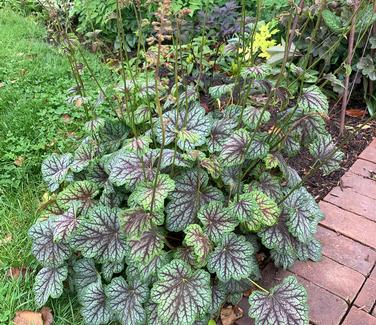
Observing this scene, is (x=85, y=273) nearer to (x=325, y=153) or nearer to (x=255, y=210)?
(x=255, y=210)

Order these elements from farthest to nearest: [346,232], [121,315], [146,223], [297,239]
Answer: [346,232] < [297,239] < [121,315] < [146,223]

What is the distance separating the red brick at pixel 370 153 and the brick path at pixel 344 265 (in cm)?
20

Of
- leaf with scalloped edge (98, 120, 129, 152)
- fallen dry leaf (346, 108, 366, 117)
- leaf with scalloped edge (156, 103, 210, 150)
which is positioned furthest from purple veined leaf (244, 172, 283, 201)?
fallen dry leaf (346, 108, 366, 117)

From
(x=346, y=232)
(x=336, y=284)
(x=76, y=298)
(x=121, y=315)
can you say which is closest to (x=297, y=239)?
(x=336, y=284)

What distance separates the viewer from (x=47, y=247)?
2121 mm

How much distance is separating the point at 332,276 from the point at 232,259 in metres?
0.60

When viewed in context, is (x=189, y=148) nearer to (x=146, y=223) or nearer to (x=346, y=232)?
(x=146, y=223)

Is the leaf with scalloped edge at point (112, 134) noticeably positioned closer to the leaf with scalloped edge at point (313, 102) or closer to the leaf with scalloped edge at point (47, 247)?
the leaf with scalloped edge at point (47, 247)

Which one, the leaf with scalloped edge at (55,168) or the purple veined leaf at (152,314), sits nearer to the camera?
the purple veined leaf at (152,314)

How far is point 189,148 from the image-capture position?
6.61 feet

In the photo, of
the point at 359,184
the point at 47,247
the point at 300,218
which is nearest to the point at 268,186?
the point at 300,218

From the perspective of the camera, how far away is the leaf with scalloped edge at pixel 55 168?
90.4 inches

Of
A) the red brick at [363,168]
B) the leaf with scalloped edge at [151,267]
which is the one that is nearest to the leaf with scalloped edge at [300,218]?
the leaf with scalloped edge at [151,267]

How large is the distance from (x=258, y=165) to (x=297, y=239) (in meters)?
0.39
